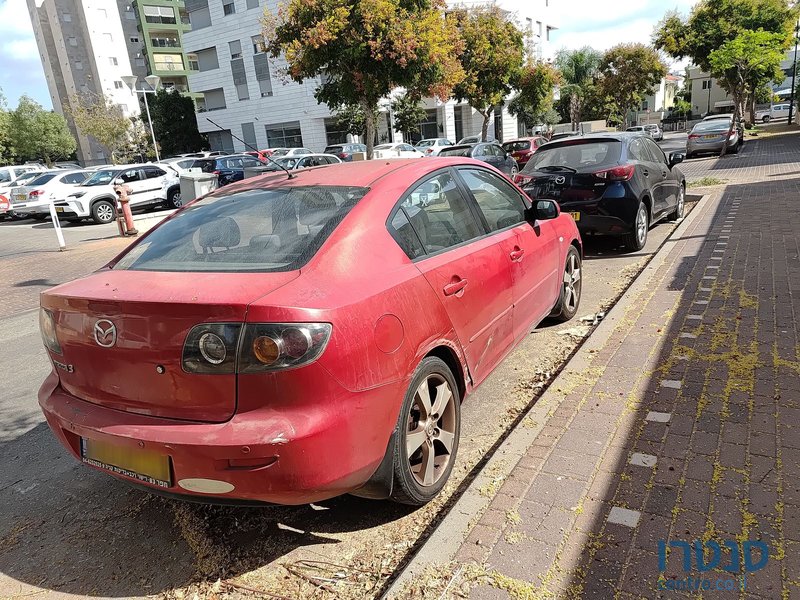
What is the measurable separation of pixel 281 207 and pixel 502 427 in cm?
197

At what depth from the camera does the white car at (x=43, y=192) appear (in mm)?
17844

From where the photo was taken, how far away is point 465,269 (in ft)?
10.3

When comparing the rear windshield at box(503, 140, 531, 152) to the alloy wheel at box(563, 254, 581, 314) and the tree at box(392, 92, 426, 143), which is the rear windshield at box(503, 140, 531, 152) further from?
the tree at box(392, 92, 426, 143)

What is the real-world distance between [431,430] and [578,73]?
54237mm

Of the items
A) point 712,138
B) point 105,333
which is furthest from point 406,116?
point 105,333

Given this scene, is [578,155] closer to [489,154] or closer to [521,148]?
[489,154]

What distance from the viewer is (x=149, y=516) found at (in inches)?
117

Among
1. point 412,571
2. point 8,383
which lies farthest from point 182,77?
point 412,571

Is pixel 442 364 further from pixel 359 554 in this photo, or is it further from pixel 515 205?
pixel 515 205

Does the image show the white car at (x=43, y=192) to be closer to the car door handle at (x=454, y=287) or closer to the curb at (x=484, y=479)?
the curb at (x=484, y=479)

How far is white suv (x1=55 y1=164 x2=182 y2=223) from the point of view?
17.1m

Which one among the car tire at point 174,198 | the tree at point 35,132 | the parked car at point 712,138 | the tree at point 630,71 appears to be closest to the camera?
the car tire at point 174,198

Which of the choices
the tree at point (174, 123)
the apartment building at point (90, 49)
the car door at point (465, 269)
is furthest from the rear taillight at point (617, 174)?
the apartment building at point (90, 49)

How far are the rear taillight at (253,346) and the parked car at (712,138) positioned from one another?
2628cm
